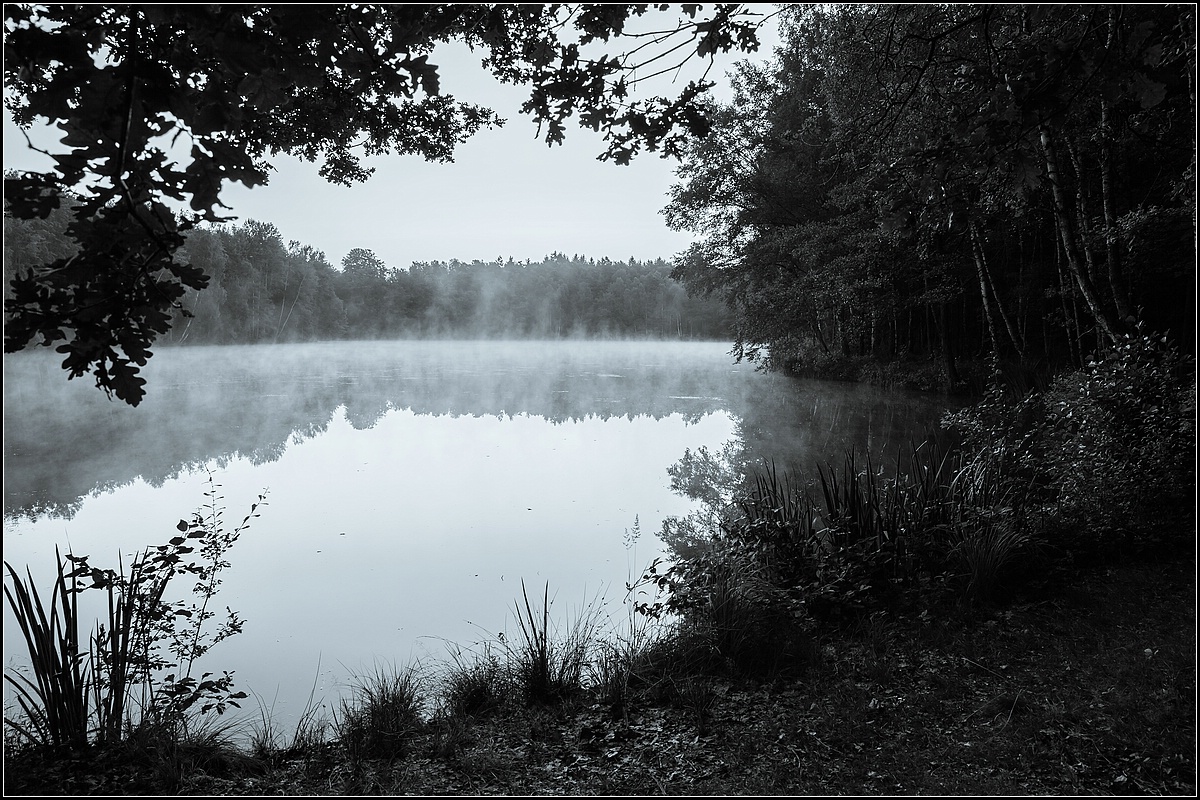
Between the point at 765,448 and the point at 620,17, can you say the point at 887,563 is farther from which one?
the point at 765,448

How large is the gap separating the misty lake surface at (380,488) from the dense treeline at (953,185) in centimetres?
300

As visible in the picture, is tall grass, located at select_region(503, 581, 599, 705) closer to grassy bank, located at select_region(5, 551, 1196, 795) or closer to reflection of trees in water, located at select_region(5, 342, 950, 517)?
grassy bank, located at select_region(5, 551, 1196, 795)

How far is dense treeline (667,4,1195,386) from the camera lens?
8.58 ft

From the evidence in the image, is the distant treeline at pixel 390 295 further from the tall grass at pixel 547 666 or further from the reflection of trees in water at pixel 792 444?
the reflection of trees in water at pixel 792 444

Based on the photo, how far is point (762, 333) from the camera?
1852 centimetres

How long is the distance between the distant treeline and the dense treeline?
3.03 metres

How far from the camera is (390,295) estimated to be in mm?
34781

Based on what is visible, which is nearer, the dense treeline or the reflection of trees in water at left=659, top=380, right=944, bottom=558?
the dense treeline

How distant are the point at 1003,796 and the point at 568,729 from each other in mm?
1636

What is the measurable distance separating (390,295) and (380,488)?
96.0 ft

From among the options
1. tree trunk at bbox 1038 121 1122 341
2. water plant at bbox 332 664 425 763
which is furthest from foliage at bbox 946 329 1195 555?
water plant at bbox 332 664 425 763

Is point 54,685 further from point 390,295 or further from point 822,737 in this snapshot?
point 390,295

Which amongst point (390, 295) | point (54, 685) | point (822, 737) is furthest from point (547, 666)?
point (390, 295)

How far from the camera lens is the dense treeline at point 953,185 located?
2.62 metres
